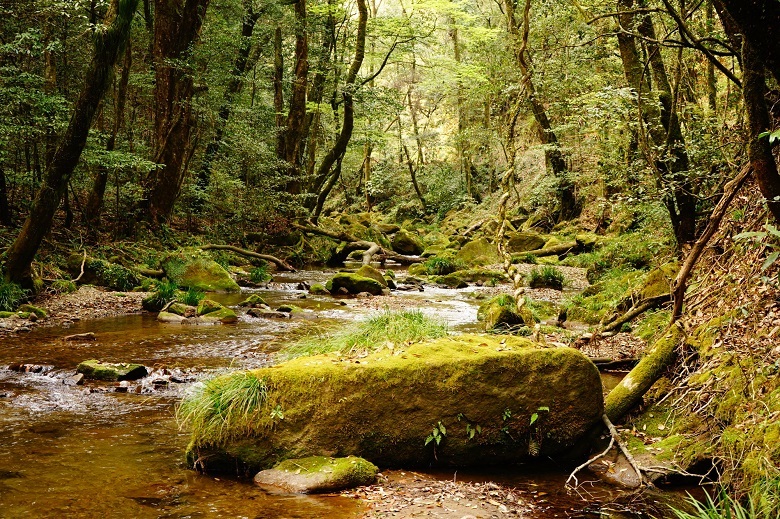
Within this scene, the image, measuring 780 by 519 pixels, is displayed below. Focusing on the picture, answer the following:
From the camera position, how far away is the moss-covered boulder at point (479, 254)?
2078 centimetres

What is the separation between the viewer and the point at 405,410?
4895mm

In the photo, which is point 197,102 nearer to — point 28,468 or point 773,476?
point 28,468

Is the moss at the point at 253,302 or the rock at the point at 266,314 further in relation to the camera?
the moss at the point at 253,302

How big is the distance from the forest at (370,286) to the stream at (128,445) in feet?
0.14

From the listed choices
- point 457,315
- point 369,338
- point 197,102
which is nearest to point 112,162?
point 197,102

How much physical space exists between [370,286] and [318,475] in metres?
10.7

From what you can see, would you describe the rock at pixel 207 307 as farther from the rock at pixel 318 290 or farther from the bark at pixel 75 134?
the rock at pixel 318 290

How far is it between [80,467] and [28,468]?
38cm

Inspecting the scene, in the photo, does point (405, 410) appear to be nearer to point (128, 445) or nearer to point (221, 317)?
point (128, 445)

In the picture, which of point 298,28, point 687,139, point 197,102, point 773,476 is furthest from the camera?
point 298,28

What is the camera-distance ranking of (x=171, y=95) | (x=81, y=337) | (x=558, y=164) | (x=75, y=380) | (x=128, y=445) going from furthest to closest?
(x=558, y=164)
(x=171, y=95)
(x=81, y=337)
(x=75, y=380)
(x=128, y=445)

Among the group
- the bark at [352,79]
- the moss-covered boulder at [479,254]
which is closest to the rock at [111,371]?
the bark at [352,79]

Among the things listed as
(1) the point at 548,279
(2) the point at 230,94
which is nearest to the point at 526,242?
(1) the point at 548,279

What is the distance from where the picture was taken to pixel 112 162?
43.9 feet
